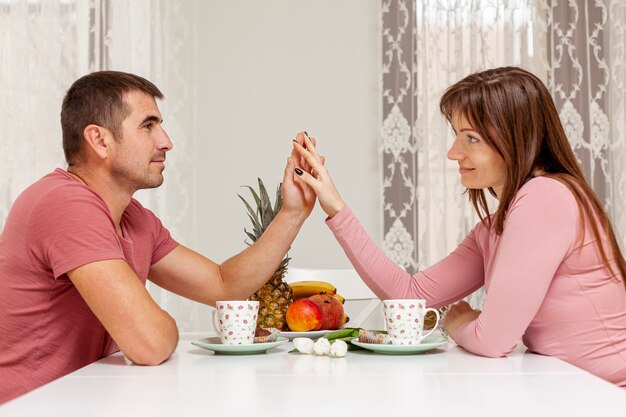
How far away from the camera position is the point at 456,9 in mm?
3717

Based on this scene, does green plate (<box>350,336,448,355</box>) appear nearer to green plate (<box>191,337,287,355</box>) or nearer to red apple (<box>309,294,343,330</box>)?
green plate (<box>191,337,287,355</box>)

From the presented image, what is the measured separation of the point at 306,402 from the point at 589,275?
83cm

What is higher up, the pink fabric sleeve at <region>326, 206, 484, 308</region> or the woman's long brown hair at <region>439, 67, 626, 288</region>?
the woman's long brown hair at <region>439, 67, 626, 288</region>

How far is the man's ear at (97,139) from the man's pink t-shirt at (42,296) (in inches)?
5.2

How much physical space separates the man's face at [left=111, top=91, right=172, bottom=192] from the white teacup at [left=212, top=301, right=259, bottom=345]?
1.66 feet

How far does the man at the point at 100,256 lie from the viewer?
142 centimetres

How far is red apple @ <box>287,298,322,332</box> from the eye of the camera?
68.4 inches

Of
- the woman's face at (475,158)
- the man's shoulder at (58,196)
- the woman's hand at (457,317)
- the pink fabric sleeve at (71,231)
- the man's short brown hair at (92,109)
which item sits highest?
the man's short brown hair at (92,109)

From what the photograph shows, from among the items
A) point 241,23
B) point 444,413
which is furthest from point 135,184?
point 241,23

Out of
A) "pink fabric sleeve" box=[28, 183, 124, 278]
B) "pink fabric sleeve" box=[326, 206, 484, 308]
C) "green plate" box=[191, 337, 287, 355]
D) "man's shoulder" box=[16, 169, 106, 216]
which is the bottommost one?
"green plate" box=[191, 337, 287, 355]

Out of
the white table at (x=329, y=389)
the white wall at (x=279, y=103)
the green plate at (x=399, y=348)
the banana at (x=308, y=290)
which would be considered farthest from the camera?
the white wall at (x=279, y=103)

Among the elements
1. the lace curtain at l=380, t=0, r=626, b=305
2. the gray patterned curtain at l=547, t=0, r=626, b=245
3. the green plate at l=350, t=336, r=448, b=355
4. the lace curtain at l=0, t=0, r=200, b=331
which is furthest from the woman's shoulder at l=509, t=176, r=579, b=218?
the lace curtain at l=0, t=0, r=200, b=331

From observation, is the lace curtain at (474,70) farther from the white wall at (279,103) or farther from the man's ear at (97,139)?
the man's ear at (97,139)

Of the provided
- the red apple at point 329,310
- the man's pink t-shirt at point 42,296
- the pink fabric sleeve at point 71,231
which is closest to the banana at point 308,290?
the red apple at point 329,310
